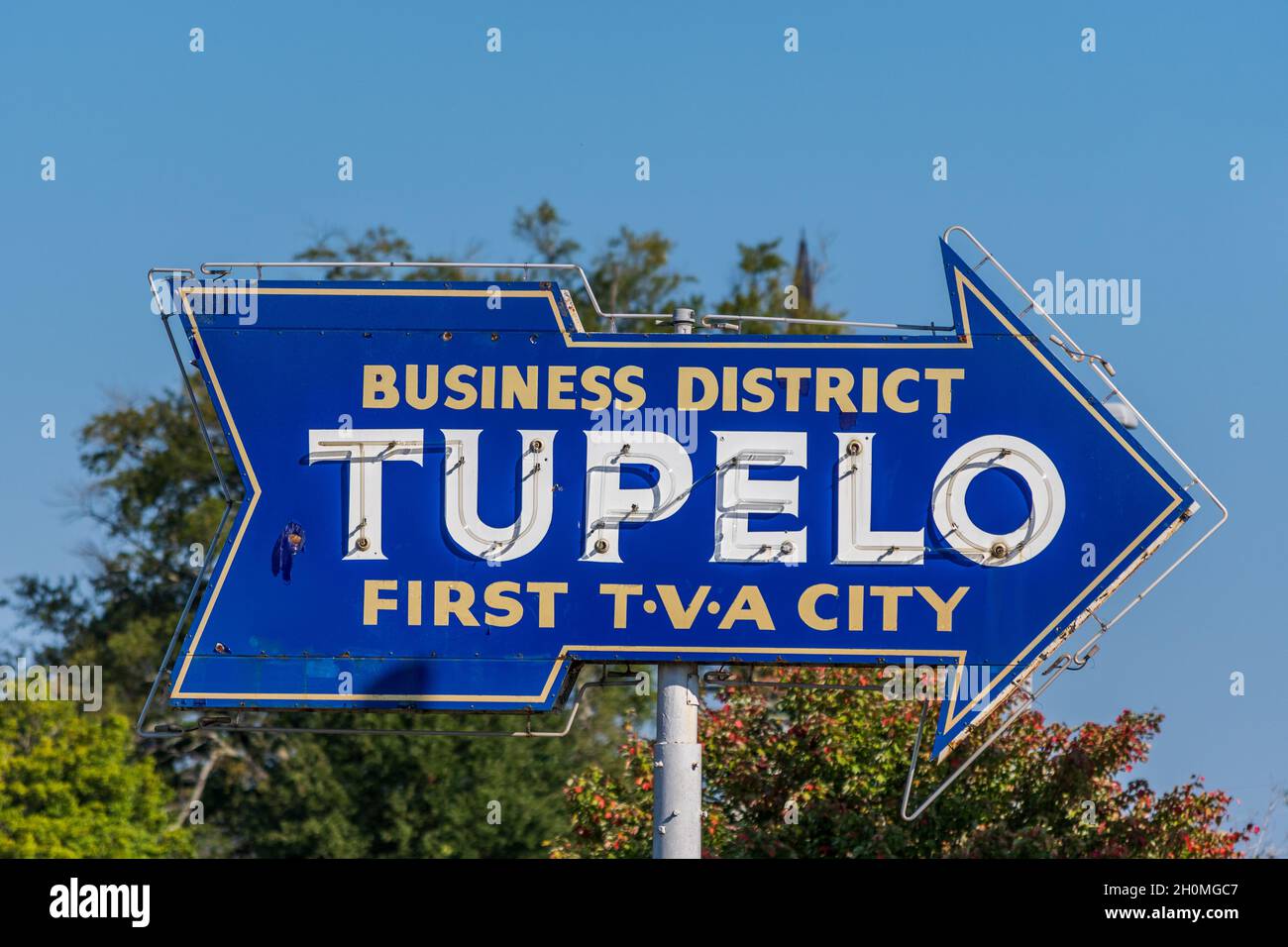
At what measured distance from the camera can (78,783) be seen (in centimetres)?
4606

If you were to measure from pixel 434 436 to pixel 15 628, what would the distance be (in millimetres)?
46429

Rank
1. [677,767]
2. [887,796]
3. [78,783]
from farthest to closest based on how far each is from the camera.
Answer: [78,783] < [887,796] < [677,767]

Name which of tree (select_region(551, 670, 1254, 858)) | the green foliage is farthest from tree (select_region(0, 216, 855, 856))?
tree (select_region(551, 670, 1254, 858))

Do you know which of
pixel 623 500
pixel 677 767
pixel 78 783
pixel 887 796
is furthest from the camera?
pixel 78 783

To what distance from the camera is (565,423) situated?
14.3 meters

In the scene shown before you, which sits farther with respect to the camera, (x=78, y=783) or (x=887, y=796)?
(x=78, y=783)

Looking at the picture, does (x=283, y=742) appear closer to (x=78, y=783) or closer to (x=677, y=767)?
(x=78, y=783)

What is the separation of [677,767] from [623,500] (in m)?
2.00

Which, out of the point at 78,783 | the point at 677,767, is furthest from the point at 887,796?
the point at 78,783

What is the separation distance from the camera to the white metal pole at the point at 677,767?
13.8 metres

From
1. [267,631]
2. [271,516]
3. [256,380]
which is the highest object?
[256,380]

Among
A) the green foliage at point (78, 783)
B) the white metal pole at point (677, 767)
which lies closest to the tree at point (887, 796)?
the white metal pole at point (677, 767)
